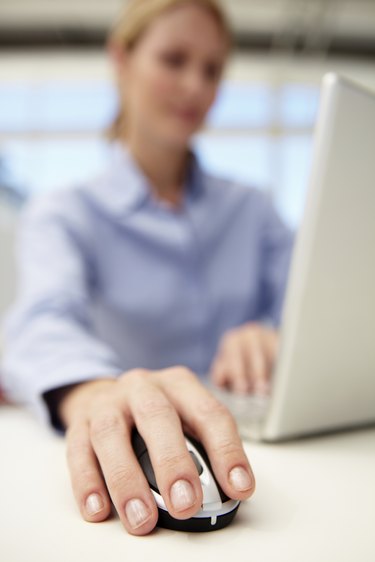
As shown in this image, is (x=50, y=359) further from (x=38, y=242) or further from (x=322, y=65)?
(x=322, y=65)

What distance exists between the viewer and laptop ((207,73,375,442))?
337 millimetres

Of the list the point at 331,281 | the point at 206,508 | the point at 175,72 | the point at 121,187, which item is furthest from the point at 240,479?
the point at 175,72

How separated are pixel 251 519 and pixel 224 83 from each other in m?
3.14

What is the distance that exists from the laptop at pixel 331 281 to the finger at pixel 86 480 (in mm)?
144

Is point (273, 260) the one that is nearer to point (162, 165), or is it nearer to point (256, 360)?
point (162, 165)

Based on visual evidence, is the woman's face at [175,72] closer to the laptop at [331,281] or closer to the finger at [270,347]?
the finger at [270,347]

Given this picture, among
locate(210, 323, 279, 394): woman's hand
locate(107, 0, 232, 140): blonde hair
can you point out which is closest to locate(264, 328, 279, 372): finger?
locate(210, 323, 279, 394): woman's hand

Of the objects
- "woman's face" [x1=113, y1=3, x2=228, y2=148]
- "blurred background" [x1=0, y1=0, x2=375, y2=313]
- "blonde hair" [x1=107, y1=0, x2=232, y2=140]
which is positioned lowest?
"blurred background" [x1=0, y1=0, x2=375, y2=313]

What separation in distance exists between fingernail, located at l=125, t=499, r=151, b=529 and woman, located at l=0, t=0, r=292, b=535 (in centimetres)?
5

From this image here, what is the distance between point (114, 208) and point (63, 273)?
290 mm

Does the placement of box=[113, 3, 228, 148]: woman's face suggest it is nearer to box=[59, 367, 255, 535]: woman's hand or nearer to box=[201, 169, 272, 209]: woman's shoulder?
box=[201, 169, 272, 209]: woman's shoulder

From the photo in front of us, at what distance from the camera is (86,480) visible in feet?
0.95

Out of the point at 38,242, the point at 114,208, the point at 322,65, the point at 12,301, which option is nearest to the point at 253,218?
the point at 114,208

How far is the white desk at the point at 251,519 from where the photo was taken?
0.24m
